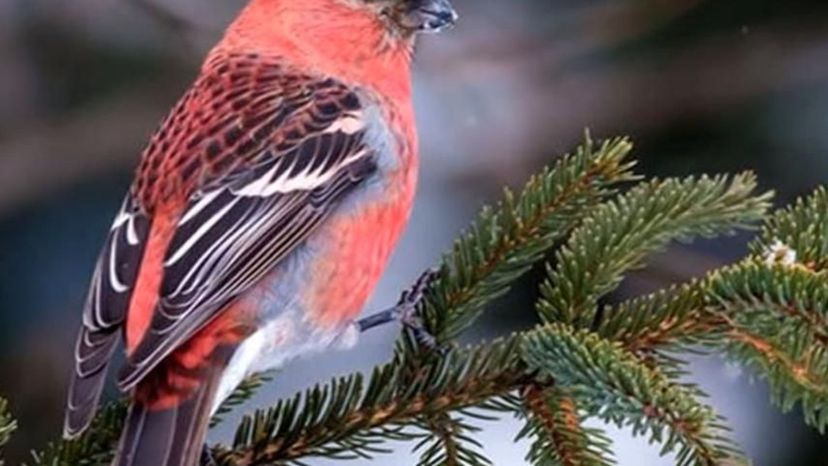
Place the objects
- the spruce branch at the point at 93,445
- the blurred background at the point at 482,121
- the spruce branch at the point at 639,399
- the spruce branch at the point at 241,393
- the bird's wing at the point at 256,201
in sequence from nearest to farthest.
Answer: the spruce branch at the point at 639,399 < the spruce branch at the point at 93,445 < the bird's wing at the point at 256,201 < the spruce branch at the point at 241,393 < the blurred background at the point at 482,121

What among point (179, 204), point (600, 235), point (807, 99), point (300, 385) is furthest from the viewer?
point (300, 385)

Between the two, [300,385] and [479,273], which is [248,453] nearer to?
[479,273]

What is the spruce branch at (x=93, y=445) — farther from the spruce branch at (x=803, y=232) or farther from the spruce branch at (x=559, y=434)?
the spruce branch at (x=803, y=232)

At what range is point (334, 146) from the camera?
3.25 metres

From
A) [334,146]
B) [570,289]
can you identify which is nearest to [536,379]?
[570,289]

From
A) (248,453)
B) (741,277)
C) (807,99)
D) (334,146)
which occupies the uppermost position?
(807,99)

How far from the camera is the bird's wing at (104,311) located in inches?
102

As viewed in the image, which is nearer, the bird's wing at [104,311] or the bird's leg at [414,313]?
the bird's wing at [104,311]

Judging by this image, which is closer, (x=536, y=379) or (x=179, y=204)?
(x=536, y=379)

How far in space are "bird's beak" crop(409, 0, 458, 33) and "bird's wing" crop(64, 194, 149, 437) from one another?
0.69 m

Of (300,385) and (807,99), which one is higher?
(807,99)

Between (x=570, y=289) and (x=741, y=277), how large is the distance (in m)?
0.25

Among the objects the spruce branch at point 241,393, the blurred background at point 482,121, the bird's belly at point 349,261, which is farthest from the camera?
the blurred background at point 482,121

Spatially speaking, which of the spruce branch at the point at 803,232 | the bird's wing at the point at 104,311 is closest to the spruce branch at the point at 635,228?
the spruce branch at the point at 803,232
